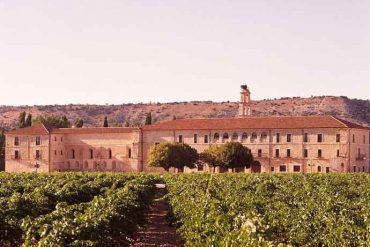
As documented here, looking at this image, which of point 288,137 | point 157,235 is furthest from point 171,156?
point 157,235

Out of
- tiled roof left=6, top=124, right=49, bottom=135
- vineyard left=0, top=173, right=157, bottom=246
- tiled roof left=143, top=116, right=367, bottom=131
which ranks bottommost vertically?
vineyard left=0, top=173, right=157, bottom=246

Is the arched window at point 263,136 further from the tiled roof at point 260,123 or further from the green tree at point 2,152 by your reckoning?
the green tree at point 2,152

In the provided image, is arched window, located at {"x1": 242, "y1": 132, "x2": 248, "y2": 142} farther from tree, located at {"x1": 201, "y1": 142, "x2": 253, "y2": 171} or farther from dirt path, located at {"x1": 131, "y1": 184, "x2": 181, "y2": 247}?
dirt path, located at {"x1": 131, "y1": 184, "x2": 181, "y2": 247}

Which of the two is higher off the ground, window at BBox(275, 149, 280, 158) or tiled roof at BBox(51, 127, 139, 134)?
tiled roof at BBox(51, 127, 139, 134)

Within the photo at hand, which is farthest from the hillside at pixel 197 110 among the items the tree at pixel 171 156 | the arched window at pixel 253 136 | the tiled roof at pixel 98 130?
the tree at pixel 171 156

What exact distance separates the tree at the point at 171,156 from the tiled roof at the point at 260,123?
712 cm

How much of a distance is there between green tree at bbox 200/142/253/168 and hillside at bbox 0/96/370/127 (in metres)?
71.3

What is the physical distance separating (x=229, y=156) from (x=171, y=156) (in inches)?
303

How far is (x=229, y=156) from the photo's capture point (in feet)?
267

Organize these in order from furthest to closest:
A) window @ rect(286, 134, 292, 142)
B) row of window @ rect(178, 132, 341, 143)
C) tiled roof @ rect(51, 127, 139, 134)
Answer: tiled roof @ rect(51, 127, 139, 134)
window @ rect(286, 134, 292, 142)
row of window @ rect(178, 132, 341, 143)

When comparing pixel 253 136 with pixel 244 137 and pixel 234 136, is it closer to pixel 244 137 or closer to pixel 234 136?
pixel 244 137

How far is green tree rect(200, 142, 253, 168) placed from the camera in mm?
81375

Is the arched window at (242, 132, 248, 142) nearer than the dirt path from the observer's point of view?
No

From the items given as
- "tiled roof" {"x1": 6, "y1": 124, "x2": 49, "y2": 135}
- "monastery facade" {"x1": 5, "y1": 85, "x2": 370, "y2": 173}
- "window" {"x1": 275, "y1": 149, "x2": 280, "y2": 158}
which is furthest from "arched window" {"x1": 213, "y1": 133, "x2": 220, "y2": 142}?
"tiled roof" {"x1": 6, "y1": 124, "x2": 49, "y2": 135}
